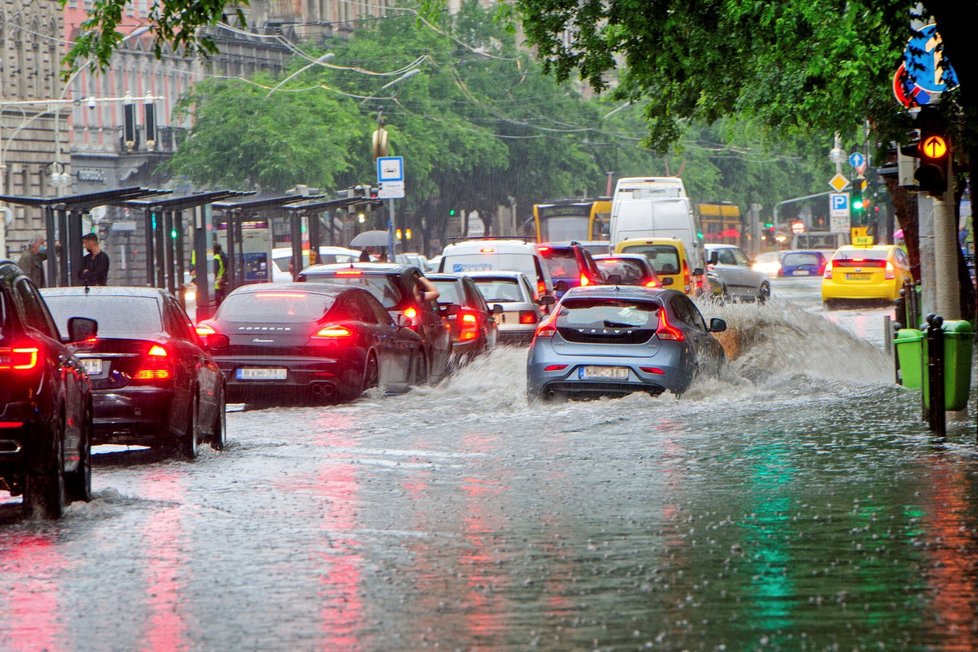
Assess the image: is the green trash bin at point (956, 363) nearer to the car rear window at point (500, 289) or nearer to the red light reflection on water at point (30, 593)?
the red light reflection on water at point (30, 593)

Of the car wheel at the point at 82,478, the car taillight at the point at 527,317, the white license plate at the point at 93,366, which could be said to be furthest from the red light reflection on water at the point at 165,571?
the car taillight at the point at 527,317

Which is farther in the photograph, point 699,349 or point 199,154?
point 199,154

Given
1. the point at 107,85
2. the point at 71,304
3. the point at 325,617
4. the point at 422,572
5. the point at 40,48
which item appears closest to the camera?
the point at 325,617

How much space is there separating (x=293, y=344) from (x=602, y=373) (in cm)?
315

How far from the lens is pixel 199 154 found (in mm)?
69938

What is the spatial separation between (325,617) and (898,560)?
2.69 meters

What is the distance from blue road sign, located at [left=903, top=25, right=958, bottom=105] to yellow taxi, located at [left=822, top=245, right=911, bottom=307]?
30.1 meters

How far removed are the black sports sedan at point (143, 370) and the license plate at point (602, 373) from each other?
4.54 m

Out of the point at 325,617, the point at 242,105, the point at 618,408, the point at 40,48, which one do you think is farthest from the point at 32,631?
the point at 242,105

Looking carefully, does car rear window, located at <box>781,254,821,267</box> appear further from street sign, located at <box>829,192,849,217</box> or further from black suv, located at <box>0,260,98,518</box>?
black suv, located at <box>0,260,98,518</box>

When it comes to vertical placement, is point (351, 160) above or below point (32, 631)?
above

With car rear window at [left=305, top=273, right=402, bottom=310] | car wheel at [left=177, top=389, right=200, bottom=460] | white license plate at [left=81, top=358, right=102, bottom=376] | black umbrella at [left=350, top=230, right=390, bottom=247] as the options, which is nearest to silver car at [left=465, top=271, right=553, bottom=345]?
car rear window at [left=305, top=273, right=402, bottom=310]

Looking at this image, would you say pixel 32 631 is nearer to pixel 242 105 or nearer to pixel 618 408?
pixel 618 408

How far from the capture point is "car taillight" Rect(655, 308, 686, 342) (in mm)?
19094
